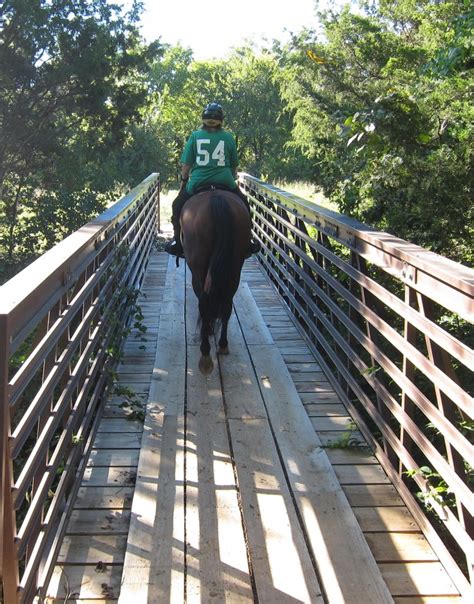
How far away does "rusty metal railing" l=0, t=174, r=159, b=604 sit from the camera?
189cm

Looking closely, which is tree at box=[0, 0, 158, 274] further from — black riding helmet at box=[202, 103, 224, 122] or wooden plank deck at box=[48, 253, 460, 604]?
wooden plank deck at box=[48, 253, 460, 604]

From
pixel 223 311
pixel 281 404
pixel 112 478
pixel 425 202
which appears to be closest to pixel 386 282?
pixel 425 202

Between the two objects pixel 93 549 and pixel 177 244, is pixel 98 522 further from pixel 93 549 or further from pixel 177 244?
pixel 177 244

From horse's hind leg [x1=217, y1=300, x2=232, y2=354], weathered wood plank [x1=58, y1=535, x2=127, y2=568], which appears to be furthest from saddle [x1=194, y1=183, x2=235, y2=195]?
weathered wood plank [x1=58, y1=535, x2=127, y2=568]

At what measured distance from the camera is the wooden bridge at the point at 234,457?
7.60 feet

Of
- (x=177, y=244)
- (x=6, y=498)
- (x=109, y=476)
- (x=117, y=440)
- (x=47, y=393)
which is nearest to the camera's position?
(x=6, y=498)

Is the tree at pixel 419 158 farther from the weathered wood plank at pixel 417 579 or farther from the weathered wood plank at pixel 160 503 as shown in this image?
the weathered wood plank at pixel 417 579

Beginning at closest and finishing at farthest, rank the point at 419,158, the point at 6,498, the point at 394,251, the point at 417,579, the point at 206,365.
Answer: the point at 6,498 → the point at 417,579 → the point at 394,251 → the point at 206,365 → the point at 419,158

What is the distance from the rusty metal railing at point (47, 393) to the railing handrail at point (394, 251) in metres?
1.49

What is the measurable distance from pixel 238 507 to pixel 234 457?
1.68ft

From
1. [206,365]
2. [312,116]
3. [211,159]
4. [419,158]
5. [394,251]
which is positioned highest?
[312,116]

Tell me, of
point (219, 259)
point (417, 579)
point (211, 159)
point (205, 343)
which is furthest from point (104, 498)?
point (211, 159)

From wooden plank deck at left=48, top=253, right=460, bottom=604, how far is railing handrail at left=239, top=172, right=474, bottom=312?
110 centimetres

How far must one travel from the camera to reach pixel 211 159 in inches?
219
